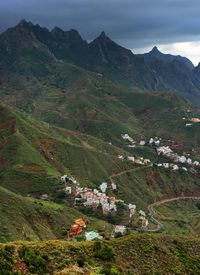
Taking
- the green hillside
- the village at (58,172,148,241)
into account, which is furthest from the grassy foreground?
the village at (58,172,148,241)

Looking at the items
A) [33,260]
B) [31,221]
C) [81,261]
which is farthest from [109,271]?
[31,221]

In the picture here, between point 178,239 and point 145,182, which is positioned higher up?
point 178,239

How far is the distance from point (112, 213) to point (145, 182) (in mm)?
34471

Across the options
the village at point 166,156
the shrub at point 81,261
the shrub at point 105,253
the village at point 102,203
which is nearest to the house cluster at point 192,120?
the village at point 166,156

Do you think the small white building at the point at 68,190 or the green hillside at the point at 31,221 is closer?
the green hillside at the point at 31,221

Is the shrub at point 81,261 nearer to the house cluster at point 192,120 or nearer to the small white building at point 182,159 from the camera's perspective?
the small white building at point 182,159

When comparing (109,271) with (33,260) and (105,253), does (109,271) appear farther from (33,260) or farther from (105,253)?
(33,260)

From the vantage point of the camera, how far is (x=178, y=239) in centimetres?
3841

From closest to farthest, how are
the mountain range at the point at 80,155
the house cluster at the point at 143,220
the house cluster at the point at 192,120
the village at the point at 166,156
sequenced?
the mountain range at the point at 80,155, the house cluster at the point at 143,220, the village at the point at 166,156, the house cluster at the point at 192,120

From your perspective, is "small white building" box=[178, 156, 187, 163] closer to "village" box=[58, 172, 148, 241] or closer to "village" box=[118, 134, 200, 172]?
"village" box=[118, 134, 200, 172]

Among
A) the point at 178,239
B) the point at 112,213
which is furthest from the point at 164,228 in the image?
the point at 178,239

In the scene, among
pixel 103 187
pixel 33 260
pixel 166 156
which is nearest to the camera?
pixel 33 260

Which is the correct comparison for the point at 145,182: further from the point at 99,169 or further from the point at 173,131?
the point at 173,131

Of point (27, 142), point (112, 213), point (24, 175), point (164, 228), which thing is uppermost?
point (27, 142)
